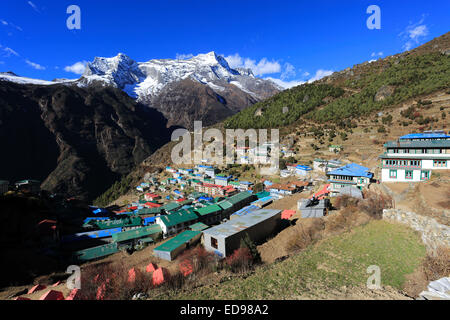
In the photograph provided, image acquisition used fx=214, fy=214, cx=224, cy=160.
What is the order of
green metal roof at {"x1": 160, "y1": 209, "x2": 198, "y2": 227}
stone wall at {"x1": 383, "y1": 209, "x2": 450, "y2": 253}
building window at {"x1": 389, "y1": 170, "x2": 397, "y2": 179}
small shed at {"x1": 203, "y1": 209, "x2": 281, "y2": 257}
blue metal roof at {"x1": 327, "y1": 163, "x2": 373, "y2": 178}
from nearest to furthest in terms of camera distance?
stone wall at {"x1": 383, "y1": 209, "x2": 450, "y2": 253} → small shed at {"x1": 203, "y1": 209, "x2": 281, "y2": 257} → building window at {"x1": 389, "y1": 170, "x2": 397, "y2": 179} → blue metal roof at {"x1": 327, "y1": 163, "x2": 373, "y2": 178} → green metal roof at {"x1": 160, "y1": 209, "x2": 198, "y2": 227}

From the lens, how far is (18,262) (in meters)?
19.6

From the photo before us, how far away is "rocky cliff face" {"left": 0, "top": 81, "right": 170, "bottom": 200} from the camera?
347 ft

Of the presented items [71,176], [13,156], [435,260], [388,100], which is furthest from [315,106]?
[13,156]

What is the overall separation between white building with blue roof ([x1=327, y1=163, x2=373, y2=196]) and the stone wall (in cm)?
888

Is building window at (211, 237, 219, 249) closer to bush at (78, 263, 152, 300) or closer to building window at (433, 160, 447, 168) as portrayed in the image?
bush at (78, 263, 152, 300)

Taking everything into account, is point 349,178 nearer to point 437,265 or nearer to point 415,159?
point 415,159

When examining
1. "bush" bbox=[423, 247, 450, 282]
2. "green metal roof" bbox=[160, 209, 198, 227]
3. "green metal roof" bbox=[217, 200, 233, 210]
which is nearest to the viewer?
"bush" bbox=[423, 247, 450, 282]

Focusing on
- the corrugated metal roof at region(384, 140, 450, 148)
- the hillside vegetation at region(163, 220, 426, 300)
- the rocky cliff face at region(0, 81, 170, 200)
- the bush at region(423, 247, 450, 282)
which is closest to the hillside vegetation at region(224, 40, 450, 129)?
the corrugated metal roof at region(384, 140, 450, 148)

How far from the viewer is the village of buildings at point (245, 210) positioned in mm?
18422

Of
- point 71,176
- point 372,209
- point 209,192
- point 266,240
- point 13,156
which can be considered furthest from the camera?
point 13,156

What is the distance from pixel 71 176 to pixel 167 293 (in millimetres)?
114738
